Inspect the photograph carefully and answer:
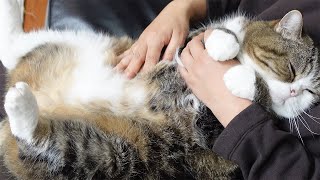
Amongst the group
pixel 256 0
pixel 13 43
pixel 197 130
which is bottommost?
pixel 197 130

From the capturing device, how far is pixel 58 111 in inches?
46.9

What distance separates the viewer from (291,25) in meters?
1.16

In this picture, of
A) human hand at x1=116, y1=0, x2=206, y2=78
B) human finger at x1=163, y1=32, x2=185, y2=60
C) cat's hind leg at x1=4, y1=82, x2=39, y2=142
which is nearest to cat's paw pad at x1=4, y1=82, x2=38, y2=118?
cat's hind leg at x1=4, y1=82, x2=39, y2=142

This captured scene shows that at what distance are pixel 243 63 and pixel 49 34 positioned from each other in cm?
63

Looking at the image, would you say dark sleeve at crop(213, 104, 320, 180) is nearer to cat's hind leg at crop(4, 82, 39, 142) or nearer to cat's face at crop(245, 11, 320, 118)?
cat's face at crop(245, 11, 320, 118)

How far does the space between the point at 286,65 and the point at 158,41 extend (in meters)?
0.39

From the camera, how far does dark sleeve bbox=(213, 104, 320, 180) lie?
3.24 feet

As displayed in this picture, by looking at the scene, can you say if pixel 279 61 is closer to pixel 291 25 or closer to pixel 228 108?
pixel 291 25

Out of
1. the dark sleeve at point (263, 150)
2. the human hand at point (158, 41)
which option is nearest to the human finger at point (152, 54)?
the human hand at point (158, 41)

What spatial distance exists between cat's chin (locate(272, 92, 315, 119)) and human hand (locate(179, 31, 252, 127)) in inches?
6.5

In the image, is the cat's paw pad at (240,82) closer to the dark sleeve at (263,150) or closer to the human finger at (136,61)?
the dark sleeve at (263,150)

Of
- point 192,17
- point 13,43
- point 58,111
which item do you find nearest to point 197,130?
point 58,111

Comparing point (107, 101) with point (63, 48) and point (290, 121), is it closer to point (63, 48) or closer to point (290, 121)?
point (63, 48)

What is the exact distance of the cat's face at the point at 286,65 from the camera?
1190 mm
